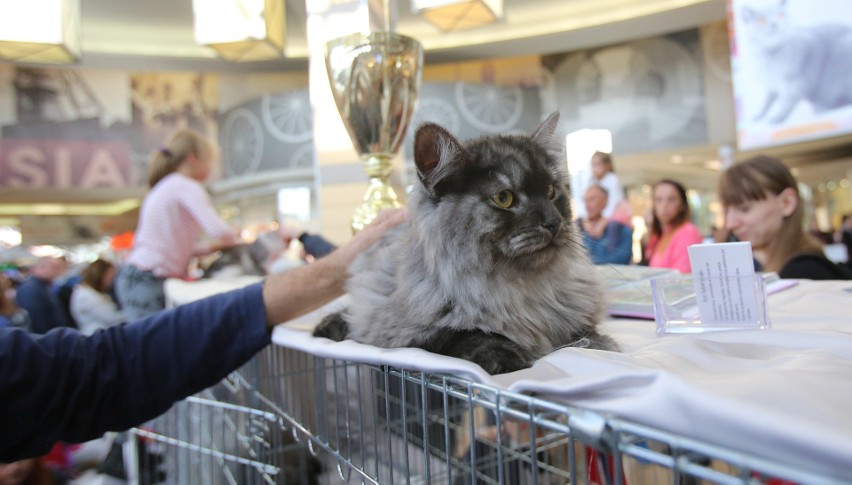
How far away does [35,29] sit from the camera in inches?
117

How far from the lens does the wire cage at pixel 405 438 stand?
40cm

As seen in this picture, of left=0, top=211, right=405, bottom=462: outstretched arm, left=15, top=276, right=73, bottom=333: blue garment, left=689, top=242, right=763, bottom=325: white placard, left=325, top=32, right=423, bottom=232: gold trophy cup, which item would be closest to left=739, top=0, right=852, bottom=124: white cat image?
left=325, top=32, right=423, bottom=232: gold trophy cup

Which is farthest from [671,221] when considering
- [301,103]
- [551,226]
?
[301,103]

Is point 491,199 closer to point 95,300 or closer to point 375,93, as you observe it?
point 375,93

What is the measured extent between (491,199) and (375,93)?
0.76 m

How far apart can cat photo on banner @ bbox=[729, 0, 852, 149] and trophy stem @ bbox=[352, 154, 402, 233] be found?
13.9ft

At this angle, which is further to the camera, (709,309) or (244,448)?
(244,448)

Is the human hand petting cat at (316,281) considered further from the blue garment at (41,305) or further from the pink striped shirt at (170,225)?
the blue garment at (41,305)

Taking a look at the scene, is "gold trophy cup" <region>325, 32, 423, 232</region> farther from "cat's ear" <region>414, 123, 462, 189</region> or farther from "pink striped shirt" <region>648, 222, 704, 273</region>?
"pink striped shirt" <region>648, 222, 704, 273</region>

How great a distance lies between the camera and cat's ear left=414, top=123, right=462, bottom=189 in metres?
0.81

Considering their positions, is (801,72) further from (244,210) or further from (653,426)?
(244,210)

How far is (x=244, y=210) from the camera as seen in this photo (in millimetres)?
10117

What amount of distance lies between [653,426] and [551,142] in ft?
2.36

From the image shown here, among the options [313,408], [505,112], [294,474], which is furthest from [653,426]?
[505,112]
